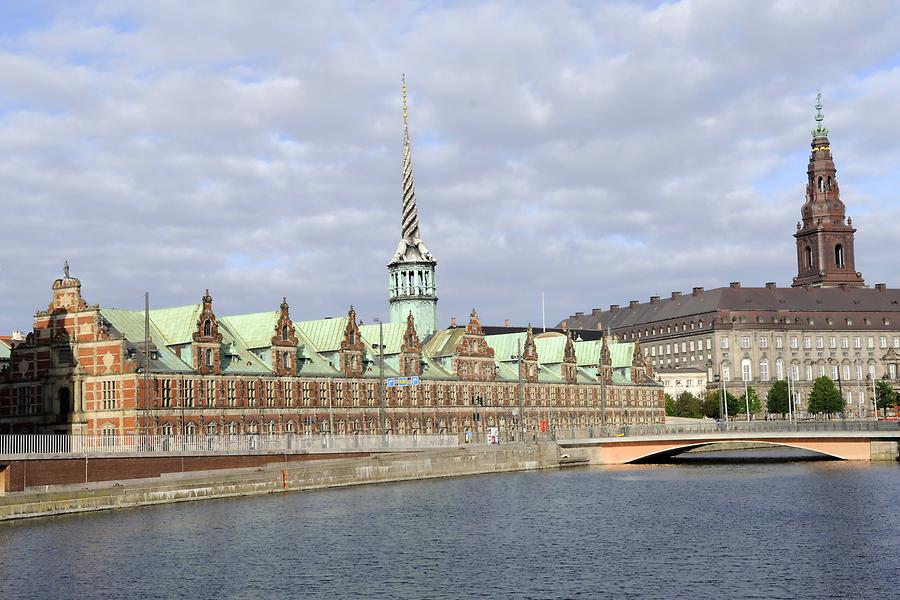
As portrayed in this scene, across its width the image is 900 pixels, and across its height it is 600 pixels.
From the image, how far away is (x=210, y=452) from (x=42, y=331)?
93.6 feet

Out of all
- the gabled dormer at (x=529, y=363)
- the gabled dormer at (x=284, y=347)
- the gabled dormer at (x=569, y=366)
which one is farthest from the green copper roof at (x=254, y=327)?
the gabled dormer at (x=569, y=366)

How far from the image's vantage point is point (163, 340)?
370 feet

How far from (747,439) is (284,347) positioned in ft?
150

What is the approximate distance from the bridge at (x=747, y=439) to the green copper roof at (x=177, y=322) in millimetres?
40682

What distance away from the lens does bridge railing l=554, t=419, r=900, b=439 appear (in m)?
122

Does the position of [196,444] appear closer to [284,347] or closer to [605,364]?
[284,347]

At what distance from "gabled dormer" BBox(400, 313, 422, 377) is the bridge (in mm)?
18926

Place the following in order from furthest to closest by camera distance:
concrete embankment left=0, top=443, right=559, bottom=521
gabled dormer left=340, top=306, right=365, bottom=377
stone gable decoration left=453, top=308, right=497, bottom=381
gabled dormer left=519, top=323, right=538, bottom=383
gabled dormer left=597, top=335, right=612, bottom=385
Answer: gabled dormer left=597, top=335, right=612, bottom=385 < gabled dormer left=519, top=323, right=538, bottom=383 < stone gable decoration left=453, top=308, right=497, bottom=381 < gabled dormer left=340, top=306, right=365, bottom=377 < concrete embankment left=0, top=443, right=559, bottom=521

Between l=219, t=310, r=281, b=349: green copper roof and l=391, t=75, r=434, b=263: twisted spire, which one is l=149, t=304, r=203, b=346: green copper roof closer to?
l=219, t=310, r=281, b=349: green copper roof

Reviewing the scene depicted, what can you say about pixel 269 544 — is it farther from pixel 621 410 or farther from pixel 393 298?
pixel 621 410

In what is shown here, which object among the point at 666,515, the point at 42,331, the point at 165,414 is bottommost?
the point at 666,515

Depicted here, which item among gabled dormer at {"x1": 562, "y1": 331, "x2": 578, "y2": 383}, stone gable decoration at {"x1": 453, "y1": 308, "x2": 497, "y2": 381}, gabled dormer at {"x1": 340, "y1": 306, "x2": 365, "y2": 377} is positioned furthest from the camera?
gabled dormer at {"x1": 562, "y1": 331, "x2": 578, "y2": 383}

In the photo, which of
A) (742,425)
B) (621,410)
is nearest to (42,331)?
(742,425)

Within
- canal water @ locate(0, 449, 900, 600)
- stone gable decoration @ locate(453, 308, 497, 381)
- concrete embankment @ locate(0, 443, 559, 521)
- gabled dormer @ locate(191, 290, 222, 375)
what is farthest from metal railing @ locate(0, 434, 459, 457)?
stone gable decoration @ locate(453, 308, 497, 381)
